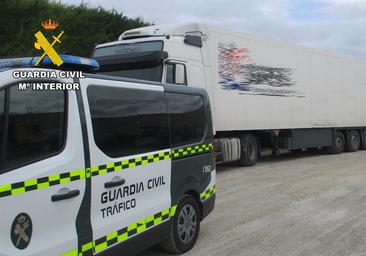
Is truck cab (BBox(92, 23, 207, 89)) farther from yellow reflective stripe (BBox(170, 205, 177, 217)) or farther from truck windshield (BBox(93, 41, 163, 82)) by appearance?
yellow reflective stripe (BBox(170, 205, 177, 217))

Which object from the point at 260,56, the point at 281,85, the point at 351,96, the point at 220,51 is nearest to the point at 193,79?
the point at 220,51

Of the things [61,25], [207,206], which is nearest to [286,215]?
[207,206]

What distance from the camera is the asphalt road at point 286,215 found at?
19.7ft

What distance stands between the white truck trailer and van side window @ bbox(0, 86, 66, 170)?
5.30 meters

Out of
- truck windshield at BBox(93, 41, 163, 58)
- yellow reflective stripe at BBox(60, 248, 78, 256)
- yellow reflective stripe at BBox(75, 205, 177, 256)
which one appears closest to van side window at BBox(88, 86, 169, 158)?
yellow reflective stripe at BBox(75, 205, 177, 256)

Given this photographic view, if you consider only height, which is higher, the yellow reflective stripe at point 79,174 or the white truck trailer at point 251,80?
the white truck trailer at point 251,80

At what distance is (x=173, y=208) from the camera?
5465mm

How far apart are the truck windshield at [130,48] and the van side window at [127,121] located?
18.7 feet

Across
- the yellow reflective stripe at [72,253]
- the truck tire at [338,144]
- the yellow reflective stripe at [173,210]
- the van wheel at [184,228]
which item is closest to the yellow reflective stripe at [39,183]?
the yellow reflective stripe at [72,253]

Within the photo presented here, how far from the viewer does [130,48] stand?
11.0 meters

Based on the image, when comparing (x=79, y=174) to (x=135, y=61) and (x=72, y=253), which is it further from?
(x=135, y=61)

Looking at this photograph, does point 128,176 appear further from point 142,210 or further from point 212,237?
point 212,237

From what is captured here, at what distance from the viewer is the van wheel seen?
557cm

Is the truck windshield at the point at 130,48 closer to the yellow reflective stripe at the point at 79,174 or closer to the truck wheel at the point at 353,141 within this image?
the yellow reflective stripe at the point at 79,174
